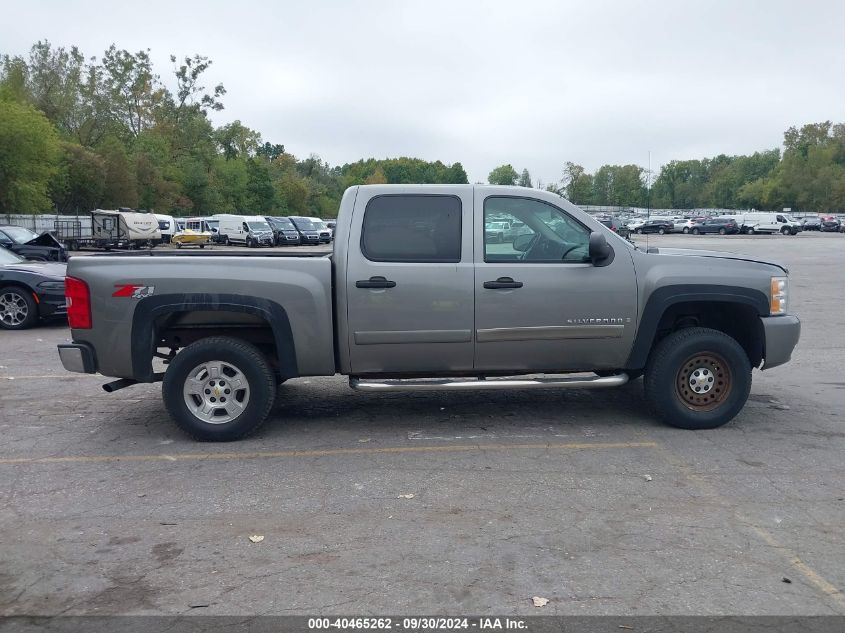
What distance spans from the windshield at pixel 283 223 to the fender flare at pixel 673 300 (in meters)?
42.9

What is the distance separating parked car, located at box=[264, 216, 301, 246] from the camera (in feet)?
154

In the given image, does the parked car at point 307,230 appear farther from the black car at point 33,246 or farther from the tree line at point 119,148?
the black car at point 33,246

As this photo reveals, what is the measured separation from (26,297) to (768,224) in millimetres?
63947

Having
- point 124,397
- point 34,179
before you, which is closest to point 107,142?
point 34,179

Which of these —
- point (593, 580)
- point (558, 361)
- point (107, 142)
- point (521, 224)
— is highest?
point (107, 142)

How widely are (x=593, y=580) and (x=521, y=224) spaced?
3298 millimetres

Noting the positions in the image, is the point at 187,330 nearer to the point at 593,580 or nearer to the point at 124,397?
the point at 124,397

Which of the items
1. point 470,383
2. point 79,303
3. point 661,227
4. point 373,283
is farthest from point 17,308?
point 661,227

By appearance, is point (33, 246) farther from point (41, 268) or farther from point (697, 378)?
point (697, 378)

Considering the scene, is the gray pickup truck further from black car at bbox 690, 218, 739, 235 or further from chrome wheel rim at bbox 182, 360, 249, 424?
black car at bbox 690, 218, 739, 235

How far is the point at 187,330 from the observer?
22.1 ft

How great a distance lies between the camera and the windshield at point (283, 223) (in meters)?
48.3

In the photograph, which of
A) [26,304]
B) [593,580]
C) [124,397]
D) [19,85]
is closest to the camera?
[593,580]

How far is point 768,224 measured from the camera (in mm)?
66125
